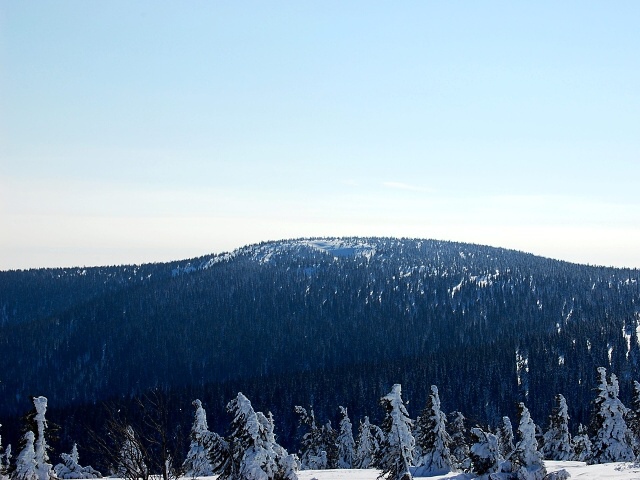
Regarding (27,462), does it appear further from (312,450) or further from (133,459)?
(312,450)

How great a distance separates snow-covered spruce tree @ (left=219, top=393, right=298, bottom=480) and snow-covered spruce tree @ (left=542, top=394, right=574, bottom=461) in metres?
40.4

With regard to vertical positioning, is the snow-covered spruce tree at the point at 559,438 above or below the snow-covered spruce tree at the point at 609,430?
below

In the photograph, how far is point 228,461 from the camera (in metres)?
25.4

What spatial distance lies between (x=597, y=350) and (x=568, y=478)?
429 feet

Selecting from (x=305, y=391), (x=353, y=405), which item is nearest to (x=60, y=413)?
(x=305, y=391)

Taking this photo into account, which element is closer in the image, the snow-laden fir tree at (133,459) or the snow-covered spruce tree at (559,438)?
the snow-laden fir tree at (133,459)

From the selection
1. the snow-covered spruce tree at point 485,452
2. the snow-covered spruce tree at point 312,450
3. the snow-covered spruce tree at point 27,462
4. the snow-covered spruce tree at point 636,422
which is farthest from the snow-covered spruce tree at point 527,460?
the snow-covered spruce tree at point 312,450

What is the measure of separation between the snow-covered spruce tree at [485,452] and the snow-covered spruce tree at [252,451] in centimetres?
1040

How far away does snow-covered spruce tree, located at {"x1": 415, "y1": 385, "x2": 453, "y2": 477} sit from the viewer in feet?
144

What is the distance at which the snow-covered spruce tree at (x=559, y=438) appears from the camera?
2254 inches

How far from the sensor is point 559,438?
5803 cm

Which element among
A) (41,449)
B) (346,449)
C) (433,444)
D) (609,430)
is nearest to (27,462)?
(41,449)

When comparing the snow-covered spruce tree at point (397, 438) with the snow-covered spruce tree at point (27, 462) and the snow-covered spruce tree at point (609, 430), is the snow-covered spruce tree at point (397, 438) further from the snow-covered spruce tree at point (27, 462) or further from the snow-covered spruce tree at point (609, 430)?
the snow-covered spruce tree at point (609, 430)

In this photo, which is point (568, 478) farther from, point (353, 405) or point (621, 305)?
point (621, 305)
